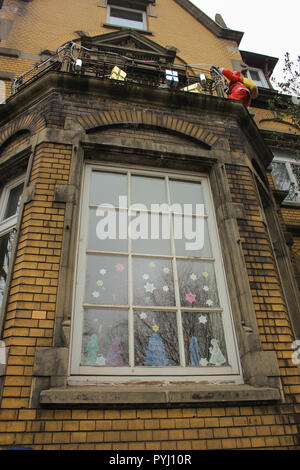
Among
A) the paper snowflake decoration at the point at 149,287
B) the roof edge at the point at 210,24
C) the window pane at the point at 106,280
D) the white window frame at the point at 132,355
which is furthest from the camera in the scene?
the roof edge at the point at 210,24

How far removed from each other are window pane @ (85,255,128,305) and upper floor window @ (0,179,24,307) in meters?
1.26

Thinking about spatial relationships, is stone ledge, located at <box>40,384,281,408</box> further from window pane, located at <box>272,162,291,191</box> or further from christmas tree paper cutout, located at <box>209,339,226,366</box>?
window pane, located at <box>272,162,291,191</box>

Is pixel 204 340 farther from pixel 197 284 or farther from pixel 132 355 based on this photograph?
pixel 132 355

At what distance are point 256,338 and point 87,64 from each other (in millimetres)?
5791

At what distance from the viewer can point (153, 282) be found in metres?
3.96

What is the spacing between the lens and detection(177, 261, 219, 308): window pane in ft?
12.9

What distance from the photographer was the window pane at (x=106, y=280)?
3.75m

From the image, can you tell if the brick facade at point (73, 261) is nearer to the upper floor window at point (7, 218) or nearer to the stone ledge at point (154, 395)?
the stone ledge at point (154, 395)

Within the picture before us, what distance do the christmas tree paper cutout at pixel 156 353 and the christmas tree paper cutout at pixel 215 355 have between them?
50cm

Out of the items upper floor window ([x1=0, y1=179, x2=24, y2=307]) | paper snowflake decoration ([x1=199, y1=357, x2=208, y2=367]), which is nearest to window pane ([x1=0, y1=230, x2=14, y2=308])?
upper floor window ([x1=0, y1=179, x2=24, y2=307])

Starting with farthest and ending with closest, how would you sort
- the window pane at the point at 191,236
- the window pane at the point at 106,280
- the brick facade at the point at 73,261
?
1. the window pane at the point at 191,236
2. the window pane at the point at 106,280
3. the brick facade at the point at 73,261

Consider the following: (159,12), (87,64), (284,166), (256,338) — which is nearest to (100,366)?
(256,338)

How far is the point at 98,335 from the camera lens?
11.6 ft

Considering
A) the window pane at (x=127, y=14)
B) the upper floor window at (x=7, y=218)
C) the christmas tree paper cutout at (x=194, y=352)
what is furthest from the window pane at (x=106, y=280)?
the window pane at (x=127, y=14)
